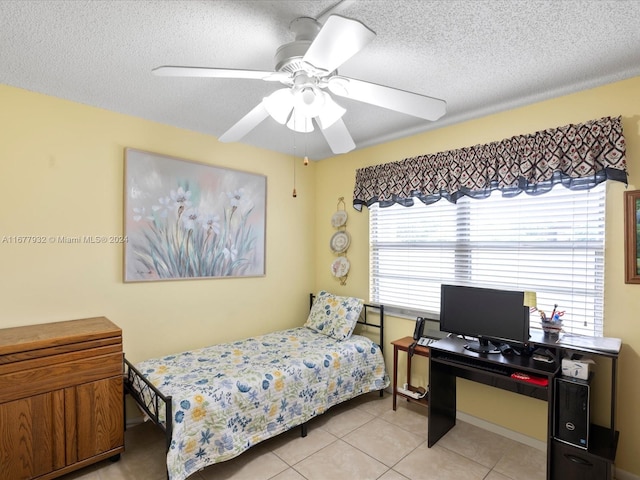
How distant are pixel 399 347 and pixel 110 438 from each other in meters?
2.21

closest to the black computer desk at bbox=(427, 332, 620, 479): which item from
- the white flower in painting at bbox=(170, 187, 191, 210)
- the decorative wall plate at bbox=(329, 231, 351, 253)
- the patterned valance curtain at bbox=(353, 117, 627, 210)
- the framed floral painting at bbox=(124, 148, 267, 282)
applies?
the patterned valance curtain at bbox=(353, 117, 627, 210)

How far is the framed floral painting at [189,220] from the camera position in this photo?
2.75 m

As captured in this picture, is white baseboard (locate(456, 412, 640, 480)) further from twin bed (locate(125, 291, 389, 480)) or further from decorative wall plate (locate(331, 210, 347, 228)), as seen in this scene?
decorative wall plate (locate(331, 210, 347, 228))

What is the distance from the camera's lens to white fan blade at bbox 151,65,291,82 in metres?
1.39

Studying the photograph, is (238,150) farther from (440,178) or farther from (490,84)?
(490,84)

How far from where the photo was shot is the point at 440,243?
304cm

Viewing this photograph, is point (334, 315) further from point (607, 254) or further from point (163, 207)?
point (607, 254)

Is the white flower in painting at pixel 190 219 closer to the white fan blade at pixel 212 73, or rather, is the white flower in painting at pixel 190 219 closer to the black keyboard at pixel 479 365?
the white fan blade at pixel 212 73

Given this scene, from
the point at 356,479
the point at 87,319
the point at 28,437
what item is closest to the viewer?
the point at 28,437

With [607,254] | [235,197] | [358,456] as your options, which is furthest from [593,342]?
[235,197]

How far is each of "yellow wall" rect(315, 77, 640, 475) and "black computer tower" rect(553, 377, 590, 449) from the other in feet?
1.31

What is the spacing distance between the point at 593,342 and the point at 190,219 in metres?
3.05

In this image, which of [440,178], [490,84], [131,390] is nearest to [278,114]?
[490,84]

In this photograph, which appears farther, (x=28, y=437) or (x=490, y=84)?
(x=490, y=84)
